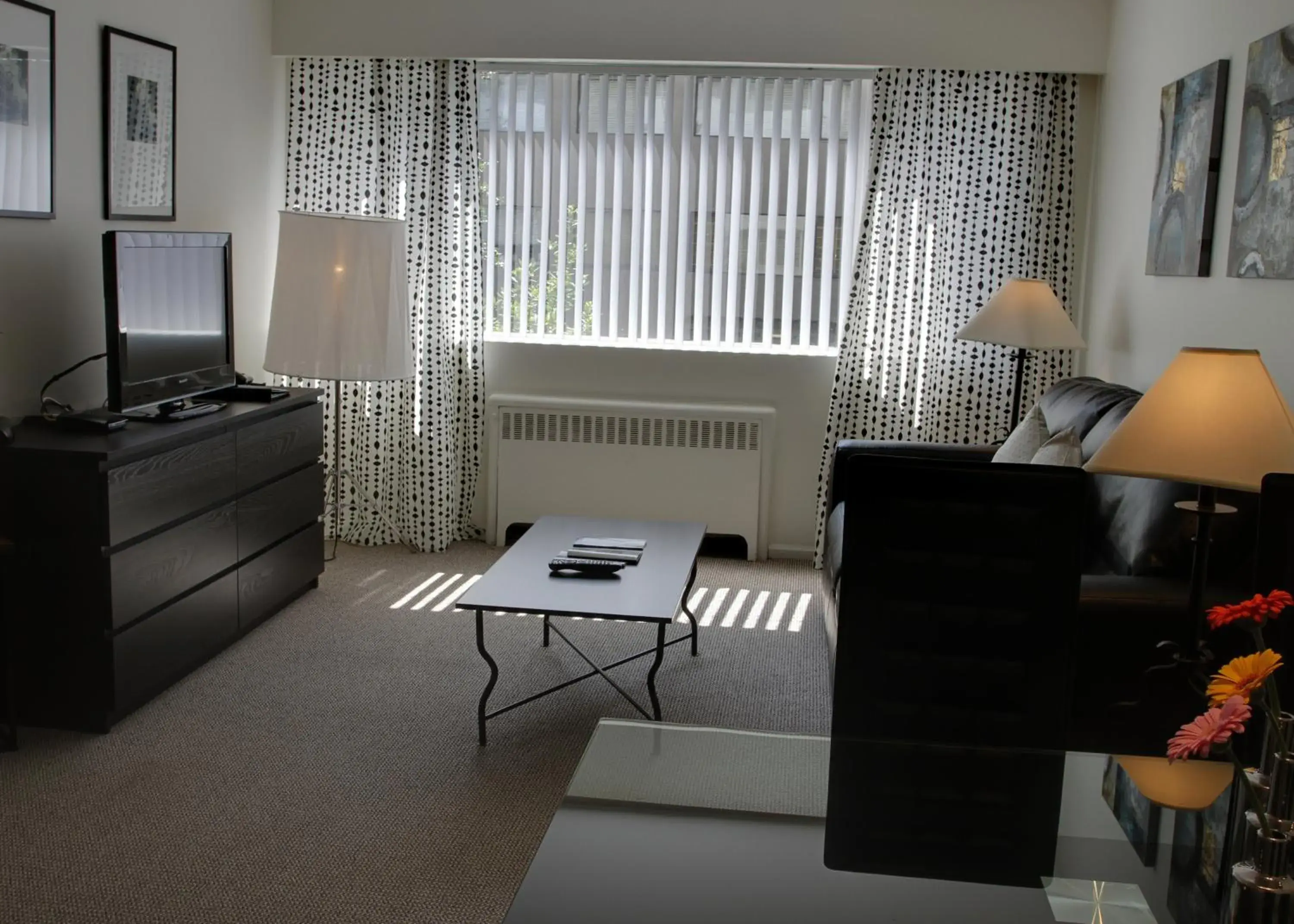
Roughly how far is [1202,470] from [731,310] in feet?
11.7

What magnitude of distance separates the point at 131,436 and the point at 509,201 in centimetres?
256

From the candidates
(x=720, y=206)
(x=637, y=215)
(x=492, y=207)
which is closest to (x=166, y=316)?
(x=492, y=207)

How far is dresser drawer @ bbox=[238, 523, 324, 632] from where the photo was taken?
441 cm

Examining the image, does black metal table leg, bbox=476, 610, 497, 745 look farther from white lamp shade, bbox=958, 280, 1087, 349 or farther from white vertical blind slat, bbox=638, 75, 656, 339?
white vertical blind slat, bbox=638, 75, 656, 339

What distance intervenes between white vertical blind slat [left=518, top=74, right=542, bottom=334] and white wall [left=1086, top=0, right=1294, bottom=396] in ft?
8.19

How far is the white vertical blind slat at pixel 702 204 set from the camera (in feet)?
18.6

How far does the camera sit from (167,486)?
3.80 meters

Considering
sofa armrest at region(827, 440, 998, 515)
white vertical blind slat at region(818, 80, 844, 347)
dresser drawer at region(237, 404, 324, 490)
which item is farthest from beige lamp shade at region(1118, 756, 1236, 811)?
white vertical blind slat at region(818, 80, 844, 347)

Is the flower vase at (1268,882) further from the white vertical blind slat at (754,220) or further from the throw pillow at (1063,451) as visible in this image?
the white vertical blind slat at (754,220)

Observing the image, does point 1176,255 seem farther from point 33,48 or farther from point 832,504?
point 33,48

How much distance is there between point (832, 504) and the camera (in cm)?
480

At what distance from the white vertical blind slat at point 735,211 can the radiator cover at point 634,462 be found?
1.38 feet

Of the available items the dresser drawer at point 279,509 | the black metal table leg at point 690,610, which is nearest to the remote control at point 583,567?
the black metal table leg at point 690,610

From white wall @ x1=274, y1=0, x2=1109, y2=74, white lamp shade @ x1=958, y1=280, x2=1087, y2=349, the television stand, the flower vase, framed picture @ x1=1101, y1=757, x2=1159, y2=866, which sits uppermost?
white wall @ x1=274, y1=0, x2=1109, y2=74
